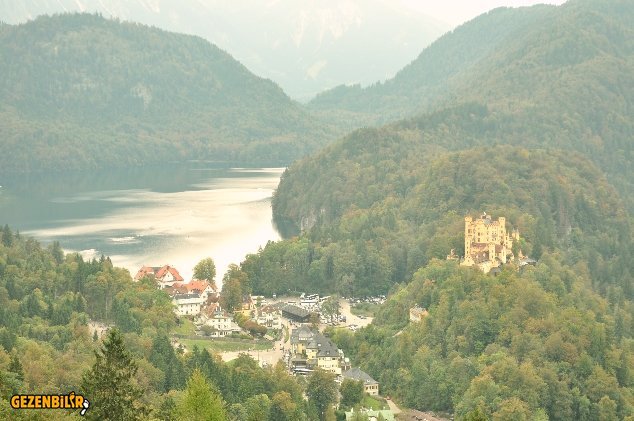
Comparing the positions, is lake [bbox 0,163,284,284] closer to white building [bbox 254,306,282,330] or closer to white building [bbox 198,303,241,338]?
white building [bbox 254,306,282,330]

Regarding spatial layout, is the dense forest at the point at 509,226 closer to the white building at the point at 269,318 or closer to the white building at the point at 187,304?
the white building at the point at 269,318

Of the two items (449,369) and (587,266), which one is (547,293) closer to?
(449,369)

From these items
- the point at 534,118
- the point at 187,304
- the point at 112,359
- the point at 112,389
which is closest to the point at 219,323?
the point at 187,304

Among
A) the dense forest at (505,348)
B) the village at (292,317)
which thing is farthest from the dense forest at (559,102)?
the dense forest at (505,348)

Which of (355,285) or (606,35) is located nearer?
(355,285)

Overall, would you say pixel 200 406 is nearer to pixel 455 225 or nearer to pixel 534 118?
pixel 455 225

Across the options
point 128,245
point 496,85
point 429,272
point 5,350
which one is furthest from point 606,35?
point 5,350
